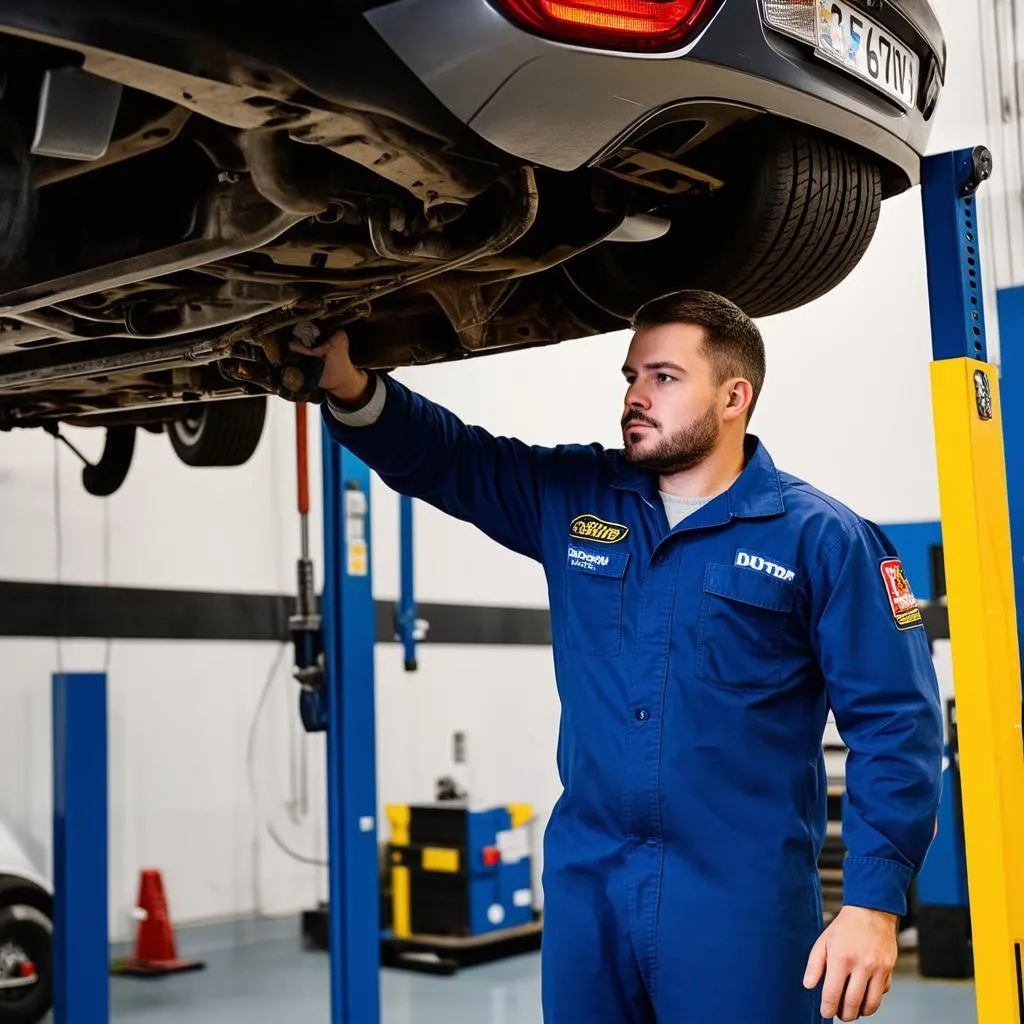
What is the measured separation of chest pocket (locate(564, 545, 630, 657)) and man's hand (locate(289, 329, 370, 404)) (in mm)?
432

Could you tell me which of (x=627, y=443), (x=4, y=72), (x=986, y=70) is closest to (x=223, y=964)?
(x=627, y=443)

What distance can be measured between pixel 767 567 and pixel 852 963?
55 centimetres

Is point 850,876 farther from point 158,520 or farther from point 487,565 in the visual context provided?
point 487,565

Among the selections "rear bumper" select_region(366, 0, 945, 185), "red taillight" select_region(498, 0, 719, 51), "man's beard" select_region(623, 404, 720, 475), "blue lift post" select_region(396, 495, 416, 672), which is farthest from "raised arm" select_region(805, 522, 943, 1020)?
"blue lift post" select_region(396, 495, 416, 672)

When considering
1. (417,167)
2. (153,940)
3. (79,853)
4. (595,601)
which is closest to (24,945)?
(79,853)

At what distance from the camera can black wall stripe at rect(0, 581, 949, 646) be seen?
206 inches

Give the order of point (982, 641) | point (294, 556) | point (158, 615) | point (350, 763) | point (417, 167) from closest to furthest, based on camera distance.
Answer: point (417, 167) → point (982, 641) → point (350, 763) → point (158, 615) → point (294, 556)

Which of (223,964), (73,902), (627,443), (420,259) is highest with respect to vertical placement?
(420,259)

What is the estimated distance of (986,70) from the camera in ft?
18.1

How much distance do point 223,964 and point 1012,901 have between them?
13.5 feet

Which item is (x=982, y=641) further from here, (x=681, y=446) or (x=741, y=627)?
(x=681, y=446)

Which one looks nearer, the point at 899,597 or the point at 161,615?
the point at 899,597

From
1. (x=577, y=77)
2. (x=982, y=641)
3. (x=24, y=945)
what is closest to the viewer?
(x=577, y=77)

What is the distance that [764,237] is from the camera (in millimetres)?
2117
